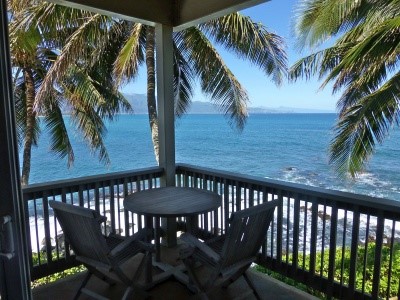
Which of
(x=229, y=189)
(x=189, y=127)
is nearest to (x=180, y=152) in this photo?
(x=189, y=127)

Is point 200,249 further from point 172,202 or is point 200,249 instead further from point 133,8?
point 133,8

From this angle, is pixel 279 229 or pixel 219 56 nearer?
→ pixel 279 229

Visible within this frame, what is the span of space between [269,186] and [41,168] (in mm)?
26842

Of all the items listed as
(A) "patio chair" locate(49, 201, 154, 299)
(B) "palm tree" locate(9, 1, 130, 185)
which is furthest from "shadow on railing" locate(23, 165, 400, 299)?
(B) "palm tree" locate(9, 1, 130, 185)

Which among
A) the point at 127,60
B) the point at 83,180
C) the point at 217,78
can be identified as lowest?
the point at 83,180

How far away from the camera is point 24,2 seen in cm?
613

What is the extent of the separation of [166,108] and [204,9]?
112 centimetres

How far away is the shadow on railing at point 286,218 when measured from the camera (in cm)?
228

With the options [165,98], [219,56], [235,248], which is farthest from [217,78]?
[235,248]

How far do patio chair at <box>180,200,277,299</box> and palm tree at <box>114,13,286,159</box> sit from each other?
4954 mm

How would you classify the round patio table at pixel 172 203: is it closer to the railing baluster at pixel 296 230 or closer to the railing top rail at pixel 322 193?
the railing top rail at pixel 322 193

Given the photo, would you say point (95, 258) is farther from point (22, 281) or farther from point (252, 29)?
Result: point (252, 29)

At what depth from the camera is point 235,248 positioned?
2117mm

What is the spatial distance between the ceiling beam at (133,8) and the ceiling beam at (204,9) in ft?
0.44
